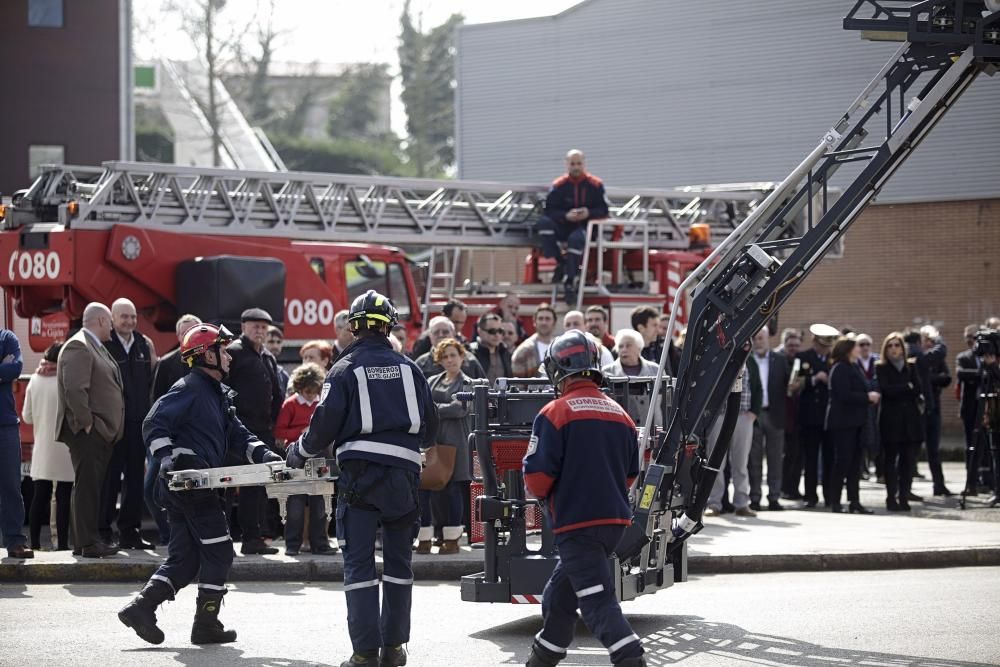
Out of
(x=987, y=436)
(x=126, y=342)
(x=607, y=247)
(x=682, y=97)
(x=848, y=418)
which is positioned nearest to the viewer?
(x=126, y=342)

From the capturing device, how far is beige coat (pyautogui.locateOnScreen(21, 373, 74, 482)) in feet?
41.6

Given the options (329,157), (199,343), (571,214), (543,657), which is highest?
(329,157)

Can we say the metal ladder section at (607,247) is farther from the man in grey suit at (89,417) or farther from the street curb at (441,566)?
the man in grey suit at (89,417)

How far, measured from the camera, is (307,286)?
53.3ft

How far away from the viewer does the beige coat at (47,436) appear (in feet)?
41.6

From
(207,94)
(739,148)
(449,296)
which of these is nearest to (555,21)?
(739,148)

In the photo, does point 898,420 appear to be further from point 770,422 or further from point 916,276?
point 916,276

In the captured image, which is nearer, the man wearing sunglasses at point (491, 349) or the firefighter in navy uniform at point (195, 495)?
the firefighter in navy uniform at point (195, 495)

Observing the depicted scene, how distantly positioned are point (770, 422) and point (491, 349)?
4083 millimetres

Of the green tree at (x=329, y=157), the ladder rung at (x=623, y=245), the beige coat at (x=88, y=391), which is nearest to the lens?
the beige coat at (x=88, y=391)

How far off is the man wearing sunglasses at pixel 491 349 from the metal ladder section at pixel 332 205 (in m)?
3.72

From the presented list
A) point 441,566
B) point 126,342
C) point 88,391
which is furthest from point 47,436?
point 441,566

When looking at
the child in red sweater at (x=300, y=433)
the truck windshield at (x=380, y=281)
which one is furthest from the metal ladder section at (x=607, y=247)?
the child in red sweater at (x=300, y=433)

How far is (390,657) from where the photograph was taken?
822 cm
